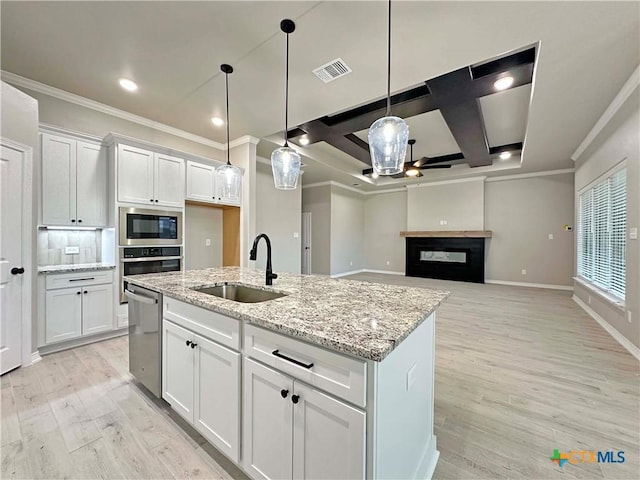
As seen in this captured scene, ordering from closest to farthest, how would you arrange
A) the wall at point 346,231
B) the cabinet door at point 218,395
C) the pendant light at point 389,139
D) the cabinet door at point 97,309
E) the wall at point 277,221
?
the cabinet door at point 218,395 < the pendant light at point 389,139 < the cabinet door at point 97,309 < the wall at point 277,221 < the wall at point 346,231

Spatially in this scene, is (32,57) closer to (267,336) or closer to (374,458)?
(267,336)

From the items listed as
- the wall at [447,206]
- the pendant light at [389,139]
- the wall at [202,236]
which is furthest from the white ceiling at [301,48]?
the wall at [447,206]

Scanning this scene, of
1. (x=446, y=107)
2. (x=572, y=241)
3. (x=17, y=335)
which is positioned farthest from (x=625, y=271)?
(x=17, y=335)

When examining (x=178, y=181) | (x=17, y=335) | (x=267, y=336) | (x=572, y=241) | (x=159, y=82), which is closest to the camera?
(x=267, y=336)

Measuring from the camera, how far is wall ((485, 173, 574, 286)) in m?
6.37

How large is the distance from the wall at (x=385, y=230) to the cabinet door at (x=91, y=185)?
24.6ft

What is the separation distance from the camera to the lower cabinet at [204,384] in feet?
4.60

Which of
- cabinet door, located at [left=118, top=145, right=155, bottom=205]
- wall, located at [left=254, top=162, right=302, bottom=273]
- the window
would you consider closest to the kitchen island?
cabinet door, located at [left=118, top=145, right=155, bottom=205]

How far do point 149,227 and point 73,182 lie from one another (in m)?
0.92

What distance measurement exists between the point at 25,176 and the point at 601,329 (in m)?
6.98

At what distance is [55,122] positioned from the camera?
10.5 feet

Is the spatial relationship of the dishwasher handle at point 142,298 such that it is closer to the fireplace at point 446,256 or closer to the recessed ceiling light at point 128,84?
the recessed ceiling light at point 128,84

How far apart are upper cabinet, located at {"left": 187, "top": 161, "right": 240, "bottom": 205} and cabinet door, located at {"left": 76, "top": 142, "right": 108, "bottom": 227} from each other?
3.25 feet

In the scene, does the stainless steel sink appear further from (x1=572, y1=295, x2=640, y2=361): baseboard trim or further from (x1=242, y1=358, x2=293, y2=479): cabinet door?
(x1=572, y1=295, x2=640, y2=361): baseboard trim
